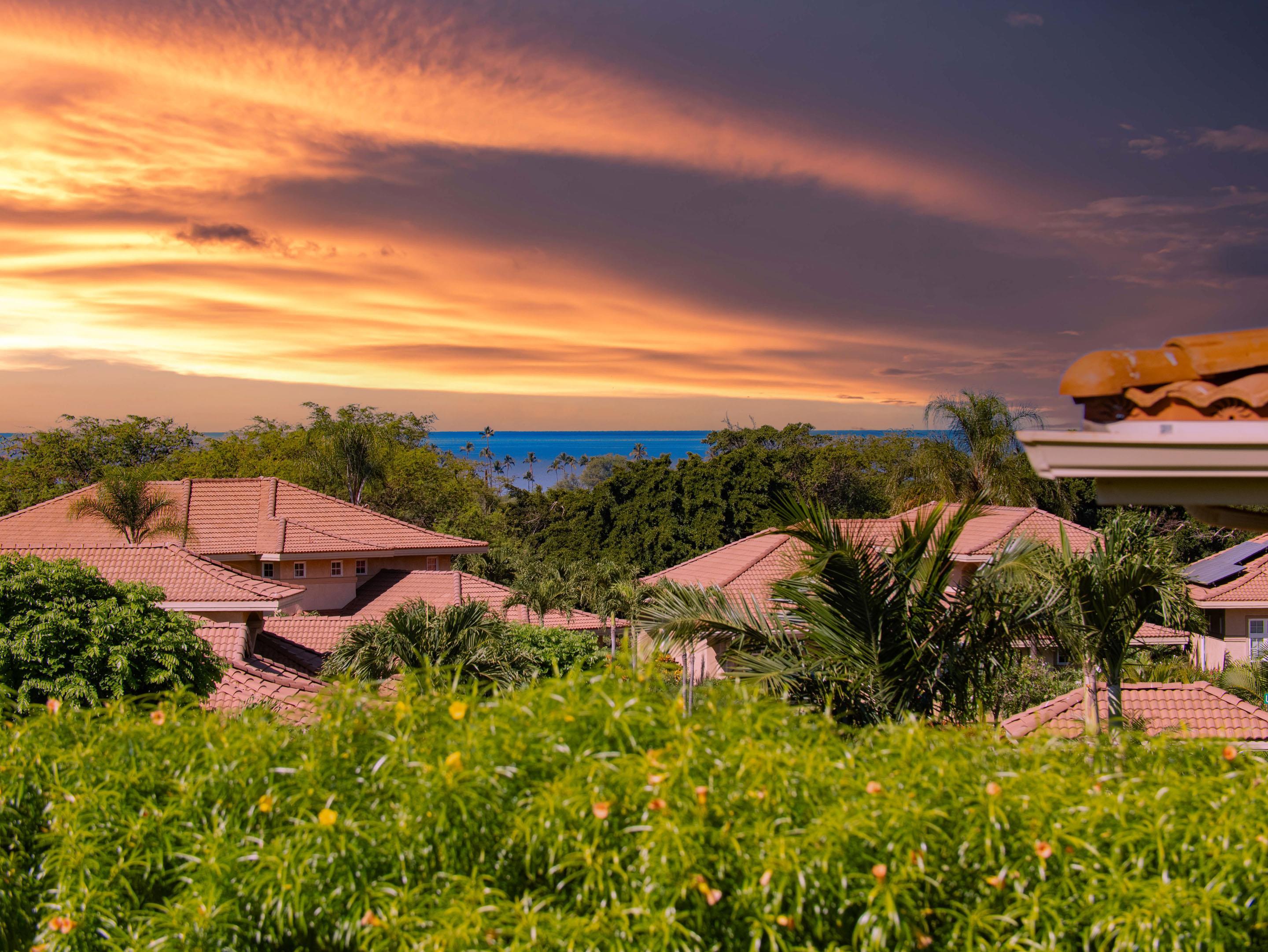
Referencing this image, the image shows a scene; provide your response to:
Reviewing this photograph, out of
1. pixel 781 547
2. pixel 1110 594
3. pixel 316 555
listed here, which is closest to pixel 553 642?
pixel 781 547

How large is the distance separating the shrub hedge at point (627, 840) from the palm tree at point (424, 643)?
13.5 meters

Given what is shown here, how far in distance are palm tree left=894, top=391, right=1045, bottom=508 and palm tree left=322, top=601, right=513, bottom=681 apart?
69.4 feet

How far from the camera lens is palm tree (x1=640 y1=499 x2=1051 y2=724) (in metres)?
7.18

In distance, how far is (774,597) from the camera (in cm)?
817

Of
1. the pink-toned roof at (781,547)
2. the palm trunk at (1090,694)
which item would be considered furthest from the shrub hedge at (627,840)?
the pink-toned roof at (781,547)

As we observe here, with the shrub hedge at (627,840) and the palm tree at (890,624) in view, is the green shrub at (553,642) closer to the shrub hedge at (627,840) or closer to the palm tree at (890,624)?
the palm tree at (890,624)

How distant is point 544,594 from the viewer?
33594 millimetres

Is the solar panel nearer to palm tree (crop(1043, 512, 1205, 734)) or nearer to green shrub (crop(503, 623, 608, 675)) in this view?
green shrub (crop(503, 623, 608, 675))

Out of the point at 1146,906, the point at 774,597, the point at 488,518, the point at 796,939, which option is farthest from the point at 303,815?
the point at 488,518

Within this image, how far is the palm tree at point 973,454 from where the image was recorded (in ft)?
113

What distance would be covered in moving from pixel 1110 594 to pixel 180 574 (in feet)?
65.3

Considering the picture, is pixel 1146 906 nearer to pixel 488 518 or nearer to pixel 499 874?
pixel 499 874

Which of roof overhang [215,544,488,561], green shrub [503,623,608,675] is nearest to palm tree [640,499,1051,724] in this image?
green shrub [503,623,608,675]

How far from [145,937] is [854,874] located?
2.22m
